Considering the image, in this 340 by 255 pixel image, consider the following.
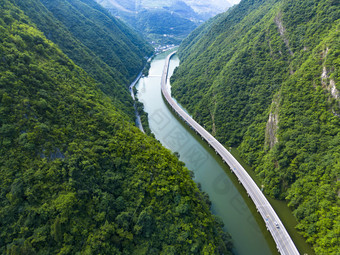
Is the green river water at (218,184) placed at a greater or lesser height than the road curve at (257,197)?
lesser

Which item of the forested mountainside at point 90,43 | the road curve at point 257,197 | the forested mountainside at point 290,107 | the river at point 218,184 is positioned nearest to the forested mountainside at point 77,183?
the river at point 218,184

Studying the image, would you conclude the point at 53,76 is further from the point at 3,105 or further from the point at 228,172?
the point at 228,172

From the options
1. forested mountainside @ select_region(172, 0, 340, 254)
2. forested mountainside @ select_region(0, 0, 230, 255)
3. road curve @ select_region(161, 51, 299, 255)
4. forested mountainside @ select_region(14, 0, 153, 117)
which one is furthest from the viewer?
forested mountainside @ select_region(14, 0, 153, 117)

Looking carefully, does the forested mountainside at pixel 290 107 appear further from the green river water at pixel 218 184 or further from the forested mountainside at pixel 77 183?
the forested mountainside at pixel 77 183

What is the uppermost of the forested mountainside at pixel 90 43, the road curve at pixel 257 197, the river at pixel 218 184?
the forested mountainside at pixel 90 43

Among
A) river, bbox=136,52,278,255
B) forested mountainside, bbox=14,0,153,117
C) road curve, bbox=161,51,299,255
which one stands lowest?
river, bbox=136,52,278,255

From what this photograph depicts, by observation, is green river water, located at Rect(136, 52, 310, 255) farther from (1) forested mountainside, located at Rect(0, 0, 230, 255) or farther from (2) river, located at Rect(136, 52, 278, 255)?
(1) forested mountainside, located at Rect(0, 0, 230, 255)

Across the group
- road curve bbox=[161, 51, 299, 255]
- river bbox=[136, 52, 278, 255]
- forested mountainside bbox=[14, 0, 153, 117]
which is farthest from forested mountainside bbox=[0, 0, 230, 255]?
forested mountainside bbox=[14, 0, 153, 117]
